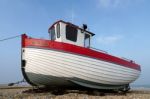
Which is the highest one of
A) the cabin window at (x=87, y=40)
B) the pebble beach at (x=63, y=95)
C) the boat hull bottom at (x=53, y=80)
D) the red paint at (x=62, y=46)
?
the cabin window at (x=87, y=40)

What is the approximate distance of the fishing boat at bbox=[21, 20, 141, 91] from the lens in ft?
40.5

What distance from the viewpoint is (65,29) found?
14109mm

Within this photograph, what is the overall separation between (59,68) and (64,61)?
0.44 m

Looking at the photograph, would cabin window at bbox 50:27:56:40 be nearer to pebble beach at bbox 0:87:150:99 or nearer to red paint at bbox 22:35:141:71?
red paint at bbox 22:35:141:71

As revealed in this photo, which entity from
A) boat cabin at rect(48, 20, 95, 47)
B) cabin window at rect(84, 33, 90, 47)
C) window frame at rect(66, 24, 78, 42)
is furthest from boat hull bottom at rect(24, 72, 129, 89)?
cabin window at rect(84, 33, 90, 47)

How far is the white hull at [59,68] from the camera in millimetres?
12305

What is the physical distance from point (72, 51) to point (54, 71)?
1.41 meters

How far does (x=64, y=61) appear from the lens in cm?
1236

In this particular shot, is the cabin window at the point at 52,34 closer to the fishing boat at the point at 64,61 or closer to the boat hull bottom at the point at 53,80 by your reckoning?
the fishing boat at the point at 64,61

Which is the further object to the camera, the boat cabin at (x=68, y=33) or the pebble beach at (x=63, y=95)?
the boat cabin at (x=68, y=33)

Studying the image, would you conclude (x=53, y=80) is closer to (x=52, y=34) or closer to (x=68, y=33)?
(x=68, y=33)

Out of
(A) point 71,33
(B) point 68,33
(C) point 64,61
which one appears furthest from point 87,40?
(C) point 64,61

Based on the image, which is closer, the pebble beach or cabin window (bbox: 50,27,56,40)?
the pebble beach

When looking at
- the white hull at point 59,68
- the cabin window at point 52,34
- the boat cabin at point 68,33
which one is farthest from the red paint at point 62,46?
the cabin window at point 52,34
